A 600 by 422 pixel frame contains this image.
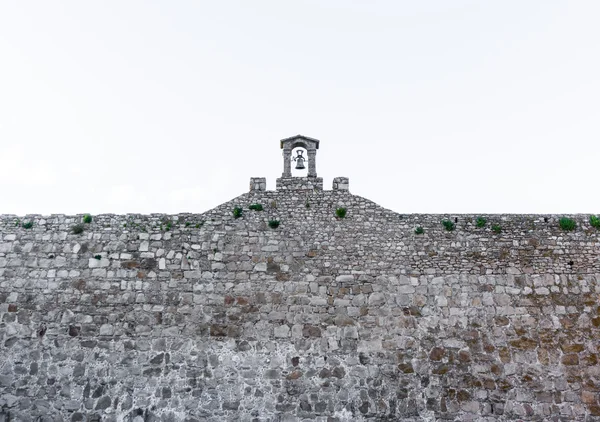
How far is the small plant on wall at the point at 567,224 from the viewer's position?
39.0 feet

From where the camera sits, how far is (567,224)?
468 inches

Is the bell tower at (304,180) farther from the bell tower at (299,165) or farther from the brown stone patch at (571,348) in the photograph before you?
the brown stone patch at (571,348)

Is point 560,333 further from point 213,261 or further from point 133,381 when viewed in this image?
point 133,381

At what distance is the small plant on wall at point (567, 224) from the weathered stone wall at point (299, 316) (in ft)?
0.55

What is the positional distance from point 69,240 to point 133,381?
13.9 feet

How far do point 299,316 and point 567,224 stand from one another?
748cm

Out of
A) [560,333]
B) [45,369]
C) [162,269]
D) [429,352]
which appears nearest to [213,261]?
[162,269]

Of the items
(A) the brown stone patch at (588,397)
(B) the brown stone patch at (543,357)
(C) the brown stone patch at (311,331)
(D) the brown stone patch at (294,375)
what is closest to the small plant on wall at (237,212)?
(C) the brown stone patch at (311,331)

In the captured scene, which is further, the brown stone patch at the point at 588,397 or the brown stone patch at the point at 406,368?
the brown stone patch at the point at 406,368

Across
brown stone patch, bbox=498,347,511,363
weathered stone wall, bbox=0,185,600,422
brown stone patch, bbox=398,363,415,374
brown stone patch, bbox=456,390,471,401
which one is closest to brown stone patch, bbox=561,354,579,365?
weathered stone wall, bbox=0,185,600,422

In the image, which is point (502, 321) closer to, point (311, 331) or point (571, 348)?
point (571, 348)

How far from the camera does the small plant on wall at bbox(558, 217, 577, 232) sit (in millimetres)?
11883

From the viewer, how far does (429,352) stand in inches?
431

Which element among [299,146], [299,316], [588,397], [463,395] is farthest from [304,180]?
[588,397]
